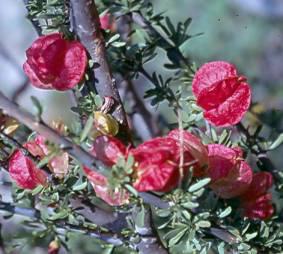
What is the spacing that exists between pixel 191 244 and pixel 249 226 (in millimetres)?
64

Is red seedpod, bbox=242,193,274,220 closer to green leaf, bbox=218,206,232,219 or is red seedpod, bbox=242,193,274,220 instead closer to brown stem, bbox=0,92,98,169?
green leaf, bbox=218,206,232,219

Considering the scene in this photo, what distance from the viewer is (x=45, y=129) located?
17.9 inches

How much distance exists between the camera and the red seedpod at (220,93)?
648 millimetres

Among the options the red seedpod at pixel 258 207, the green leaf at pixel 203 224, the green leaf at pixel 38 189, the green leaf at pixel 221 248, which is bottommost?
the red seedpod at pixel 258 207

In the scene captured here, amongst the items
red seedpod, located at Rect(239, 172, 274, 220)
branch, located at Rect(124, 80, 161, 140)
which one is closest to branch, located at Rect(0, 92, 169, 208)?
red seedpod, located at Rect(239, 172, 274, 220)

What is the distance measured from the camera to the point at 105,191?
534 mm

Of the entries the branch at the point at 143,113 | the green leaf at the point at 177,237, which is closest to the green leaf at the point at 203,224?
the green leaf at the point at 177,237

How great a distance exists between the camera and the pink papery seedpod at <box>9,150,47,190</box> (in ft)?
2.00

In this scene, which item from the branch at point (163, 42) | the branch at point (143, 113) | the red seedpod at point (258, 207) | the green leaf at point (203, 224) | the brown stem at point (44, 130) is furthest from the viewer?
the branch at point (143, 113)

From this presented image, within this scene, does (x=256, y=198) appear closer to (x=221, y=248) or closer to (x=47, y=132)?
(x=221, y=248)

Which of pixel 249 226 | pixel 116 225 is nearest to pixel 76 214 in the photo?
pixel 116 225

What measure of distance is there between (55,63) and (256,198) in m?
0.22

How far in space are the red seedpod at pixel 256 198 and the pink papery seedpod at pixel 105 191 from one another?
0.56ft

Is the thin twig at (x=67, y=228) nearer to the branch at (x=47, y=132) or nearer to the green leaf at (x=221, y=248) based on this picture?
the green leaf at (x=221, y=248)
